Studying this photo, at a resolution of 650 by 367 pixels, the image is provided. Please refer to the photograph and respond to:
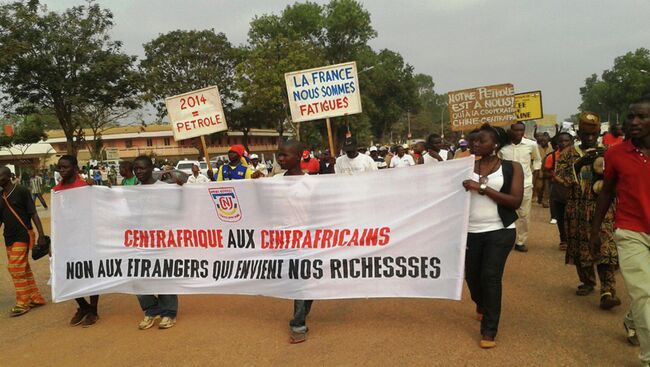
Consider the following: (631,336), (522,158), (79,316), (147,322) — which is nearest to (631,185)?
(631,336)

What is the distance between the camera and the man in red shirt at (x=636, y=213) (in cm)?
300

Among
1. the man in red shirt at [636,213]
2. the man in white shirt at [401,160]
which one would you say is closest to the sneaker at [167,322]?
the man in red shirt at [636,213]

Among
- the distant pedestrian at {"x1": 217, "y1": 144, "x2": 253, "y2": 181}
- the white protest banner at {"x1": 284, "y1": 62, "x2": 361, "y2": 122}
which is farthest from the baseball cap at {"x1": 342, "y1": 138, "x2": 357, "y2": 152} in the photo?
the distant pedestrian at {"x1": 217, "y1": 144, "x2": 253, "y2": 181}

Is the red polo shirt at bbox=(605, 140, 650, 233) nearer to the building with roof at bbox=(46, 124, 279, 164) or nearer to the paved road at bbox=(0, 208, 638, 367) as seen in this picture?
the paved road at bbox=(0, 208, 638, 367)

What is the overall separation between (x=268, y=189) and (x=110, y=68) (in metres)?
20.2

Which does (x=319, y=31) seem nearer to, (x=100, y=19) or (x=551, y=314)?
(x=100, y=19)

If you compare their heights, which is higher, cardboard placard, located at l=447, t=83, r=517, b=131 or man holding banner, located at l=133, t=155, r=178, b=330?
cardboard placard, located at l=447, t=83, r=517, b=131

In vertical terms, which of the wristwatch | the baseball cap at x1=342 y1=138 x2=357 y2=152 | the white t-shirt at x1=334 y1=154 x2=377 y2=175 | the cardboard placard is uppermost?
the cardboard placard

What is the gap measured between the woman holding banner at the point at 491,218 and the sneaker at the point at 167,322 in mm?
2952

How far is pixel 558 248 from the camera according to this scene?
689 cm

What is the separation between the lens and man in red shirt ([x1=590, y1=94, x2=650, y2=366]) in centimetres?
300

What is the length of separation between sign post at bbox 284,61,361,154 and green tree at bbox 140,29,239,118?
114ft

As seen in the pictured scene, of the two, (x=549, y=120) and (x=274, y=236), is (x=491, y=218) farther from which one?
(x=549, y=120)

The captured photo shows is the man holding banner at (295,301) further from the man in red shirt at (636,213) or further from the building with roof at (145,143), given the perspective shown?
the building with roof at (145,143)
